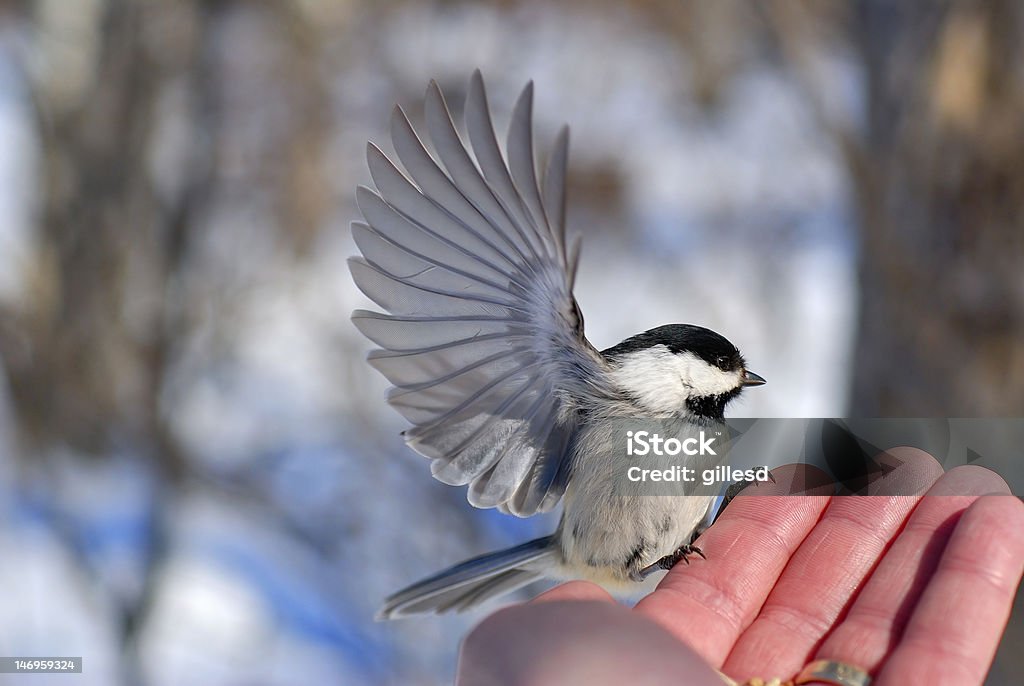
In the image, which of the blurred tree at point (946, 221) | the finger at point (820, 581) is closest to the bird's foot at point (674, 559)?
the finger at point (820, 581)

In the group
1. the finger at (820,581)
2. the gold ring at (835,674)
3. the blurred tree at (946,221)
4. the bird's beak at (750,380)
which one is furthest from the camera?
the blurred tree at (946,221)

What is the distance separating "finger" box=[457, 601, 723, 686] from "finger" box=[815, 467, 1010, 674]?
0.23 meters

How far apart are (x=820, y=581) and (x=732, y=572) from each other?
10 centimetres

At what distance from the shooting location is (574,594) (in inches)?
30.5

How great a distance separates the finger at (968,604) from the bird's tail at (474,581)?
0.47 metres

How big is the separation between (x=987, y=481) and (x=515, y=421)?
560mm

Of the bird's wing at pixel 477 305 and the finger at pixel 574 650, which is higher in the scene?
the bird's wing at pixel 477 305

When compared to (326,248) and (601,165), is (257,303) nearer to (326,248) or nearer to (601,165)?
(326,248)

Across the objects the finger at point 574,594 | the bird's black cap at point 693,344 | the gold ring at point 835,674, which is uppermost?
the bird's black cap at point 693,344

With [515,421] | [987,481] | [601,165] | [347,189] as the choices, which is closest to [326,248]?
[347,189]

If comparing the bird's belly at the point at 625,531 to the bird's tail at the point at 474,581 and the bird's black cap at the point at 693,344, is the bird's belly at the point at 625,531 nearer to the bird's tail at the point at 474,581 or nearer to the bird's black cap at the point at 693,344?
the bird's tail at the point at 474,581

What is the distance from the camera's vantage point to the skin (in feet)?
2.27

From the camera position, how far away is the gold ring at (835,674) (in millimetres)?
806

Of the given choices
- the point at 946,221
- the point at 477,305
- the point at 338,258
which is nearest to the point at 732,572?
the point at 477,305
